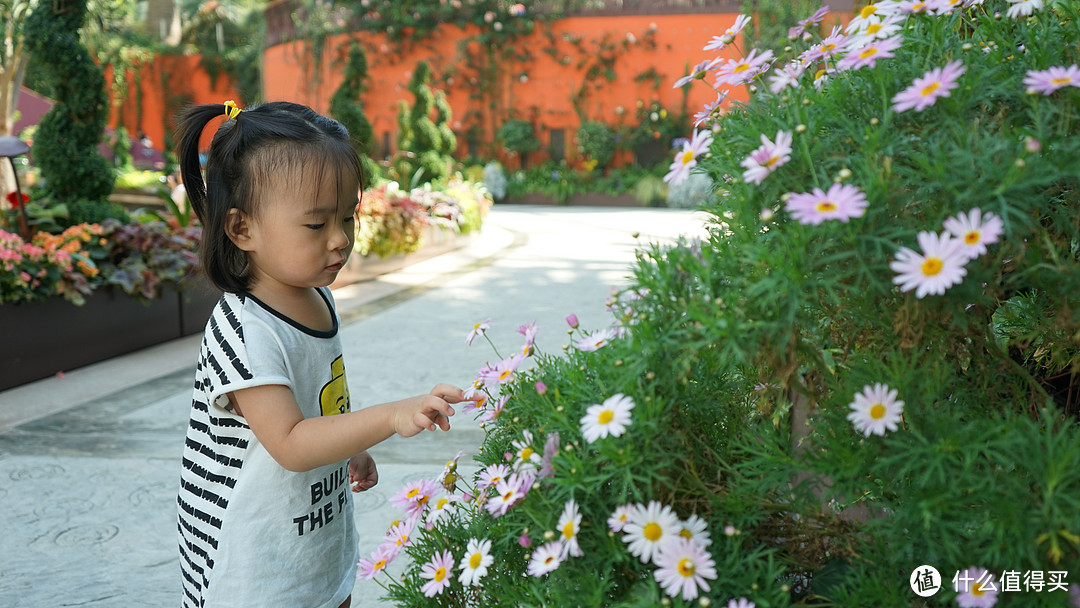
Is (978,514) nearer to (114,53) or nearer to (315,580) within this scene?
(315,580)

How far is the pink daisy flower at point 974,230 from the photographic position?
0.74 m

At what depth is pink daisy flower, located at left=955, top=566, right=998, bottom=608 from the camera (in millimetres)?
810

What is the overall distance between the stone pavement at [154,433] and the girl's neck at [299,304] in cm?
58

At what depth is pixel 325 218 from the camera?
141 cm

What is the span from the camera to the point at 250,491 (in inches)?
55.9

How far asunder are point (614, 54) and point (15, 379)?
15.3 meters

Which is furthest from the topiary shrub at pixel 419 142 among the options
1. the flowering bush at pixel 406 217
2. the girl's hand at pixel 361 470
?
the girl's hand at pixel 361 470

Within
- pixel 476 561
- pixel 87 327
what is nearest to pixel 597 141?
pixel 87 327

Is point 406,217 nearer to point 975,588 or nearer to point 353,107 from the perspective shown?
point 353,107

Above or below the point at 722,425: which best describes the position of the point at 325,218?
above

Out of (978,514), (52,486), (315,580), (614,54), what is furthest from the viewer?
(614,54)

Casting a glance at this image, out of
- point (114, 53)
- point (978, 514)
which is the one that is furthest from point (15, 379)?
point (114, 53)

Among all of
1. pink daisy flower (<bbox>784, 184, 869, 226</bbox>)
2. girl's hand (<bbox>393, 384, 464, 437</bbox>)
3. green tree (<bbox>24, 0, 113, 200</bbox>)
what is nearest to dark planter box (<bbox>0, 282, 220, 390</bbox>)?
green tree (<bbox>24, 0, 113, 200</bbox>)

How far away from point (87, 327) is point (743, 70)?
4.47 m
